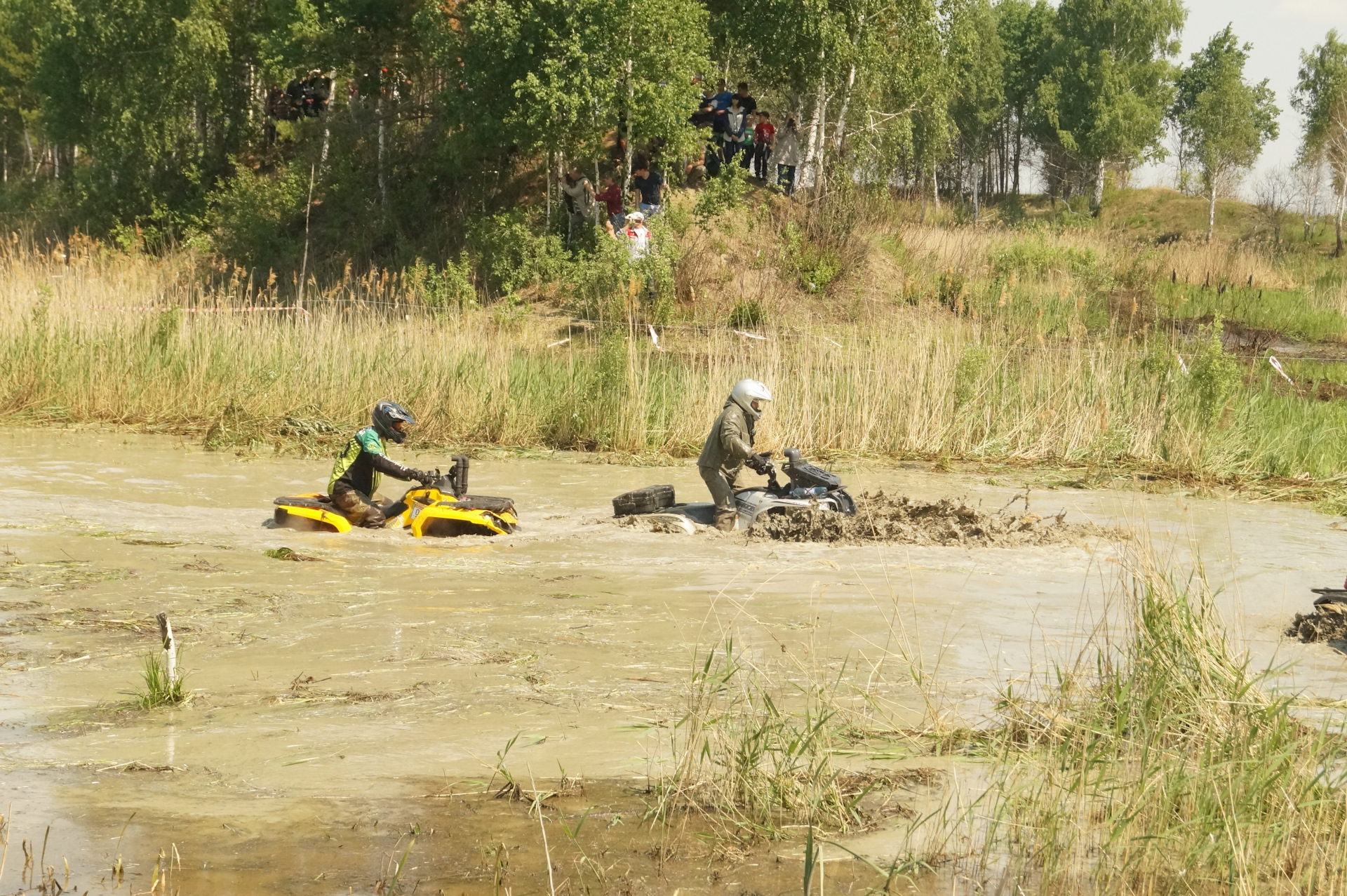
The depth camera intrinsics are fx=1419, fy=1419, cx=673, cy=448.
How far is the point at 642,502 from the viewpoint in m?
11.9

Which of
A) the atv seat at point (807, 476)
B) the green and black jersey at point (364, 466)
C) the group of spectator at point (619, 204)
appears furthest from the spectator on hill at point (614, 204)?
the atv seat at point (807, 476)

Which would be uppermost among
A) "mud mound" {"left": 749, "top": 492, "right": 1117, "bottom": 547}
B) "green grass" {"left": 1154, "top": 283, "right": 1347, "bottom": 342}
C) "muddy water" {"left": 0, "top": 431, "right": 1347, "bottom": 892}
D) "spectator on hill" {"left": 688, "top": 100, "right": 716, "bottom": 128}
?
"spectator on hill" {"left": 688, "top": 100, "right": 716, "bottom": 128}

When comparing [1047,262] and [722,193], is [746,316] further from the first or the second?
[1047,262]

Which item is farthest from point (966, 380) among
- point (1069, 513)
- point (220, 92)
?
point (220, 92)

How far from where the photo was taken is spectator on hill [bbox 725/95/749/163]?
94.4ft

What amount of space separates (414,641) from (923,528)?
16.0 feet

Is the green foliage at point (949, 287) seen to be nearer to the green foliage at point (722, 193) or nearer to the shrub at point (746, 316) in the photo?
the green foliage at point (722, 193)

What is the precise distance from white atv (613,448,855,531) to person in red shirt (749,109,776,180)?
1904 centimetres

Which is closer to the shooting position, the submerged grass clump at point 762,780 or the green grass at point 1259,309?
the submerged grass clump at point 762,780

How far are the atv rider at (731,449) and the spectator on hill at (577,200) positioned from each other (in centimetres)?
1651

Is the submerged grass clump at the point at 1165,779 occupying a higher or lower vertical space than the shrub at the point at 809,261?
lower

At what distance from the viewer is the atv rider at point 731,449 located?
1182cm

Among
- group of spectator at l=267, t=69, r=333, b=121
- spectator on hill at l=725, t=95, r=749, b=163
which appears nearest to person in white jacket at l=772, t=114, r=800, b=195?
spectator on hill at l=725, t=95, r=749, b=163

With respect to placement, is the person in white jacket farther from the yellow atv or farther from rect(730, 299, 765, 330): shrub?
the yellow atv
